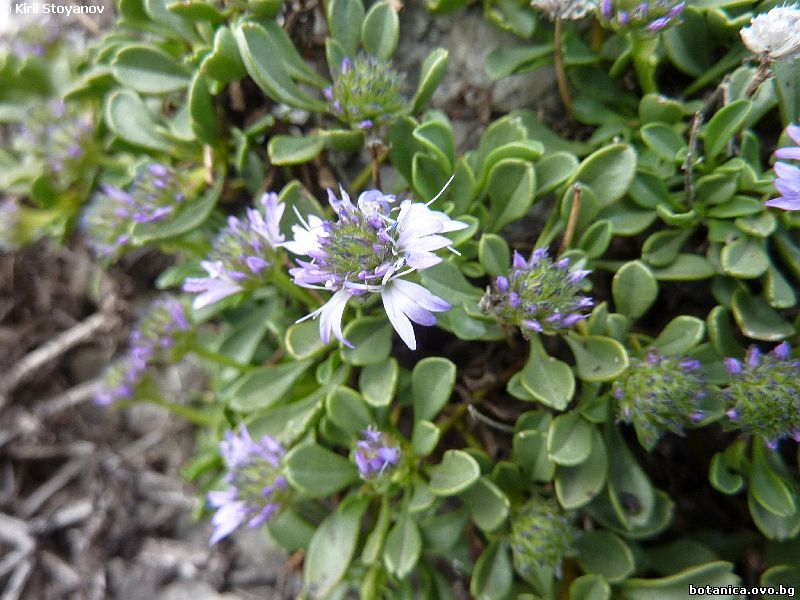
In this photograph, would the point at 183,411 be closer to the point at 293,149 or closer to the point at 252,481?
the point at 252,481

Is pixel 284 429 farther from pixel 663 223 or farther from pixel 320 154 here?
pixel 663 223

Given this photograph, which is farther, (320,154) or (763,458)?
(320,154)

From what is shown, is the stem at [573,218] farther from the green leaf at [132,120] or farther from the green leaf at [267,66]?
the green leaf at [132,120]

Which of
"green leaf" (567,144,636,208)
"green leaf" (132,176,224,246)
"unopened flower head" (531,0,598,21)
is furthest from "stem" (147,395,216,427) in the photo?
"unopened flower head" (531,0,598,21)

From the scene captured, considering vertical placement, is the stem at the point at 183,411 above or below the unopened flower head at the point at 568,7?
below

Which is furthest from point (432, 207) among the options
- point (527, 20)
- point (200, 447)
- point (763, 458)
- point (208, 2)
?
point (200, 447)

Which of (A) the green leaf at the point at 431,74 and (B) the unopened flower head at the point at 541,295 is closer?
(B) the unopened flower head at the point at 541,295

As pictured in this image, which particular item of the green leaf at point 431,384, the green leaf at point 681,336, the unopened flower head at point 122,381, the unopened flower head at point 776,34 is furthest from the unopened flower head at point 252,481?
the unopened flower head at point 776,34
